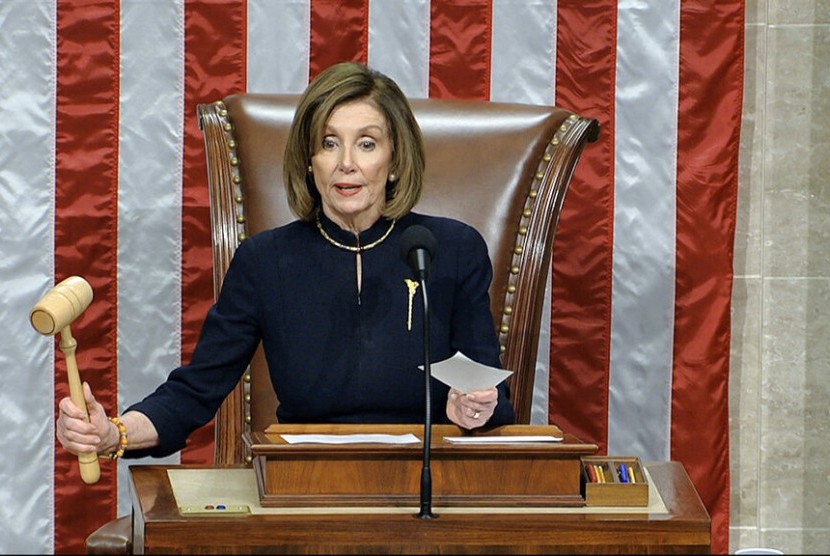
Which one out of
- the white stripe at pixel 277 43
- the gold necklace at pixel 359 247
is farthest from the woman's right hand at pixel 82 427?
the white stripe at pixel 277 43

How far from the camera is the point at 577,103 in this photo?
3.42 m

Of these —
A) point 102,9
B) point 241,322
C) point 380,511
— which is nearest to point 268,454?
point 380,511

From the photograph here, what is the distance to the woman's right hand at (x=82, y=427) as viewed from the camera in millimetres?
2180

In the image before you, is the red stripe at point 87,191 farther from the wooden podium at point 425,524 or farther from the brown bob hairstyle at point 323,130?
the wooden podium at point 425,524

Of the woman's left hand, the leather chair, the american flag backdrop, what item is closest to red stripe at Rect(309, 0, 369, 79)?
the american flag backdrop

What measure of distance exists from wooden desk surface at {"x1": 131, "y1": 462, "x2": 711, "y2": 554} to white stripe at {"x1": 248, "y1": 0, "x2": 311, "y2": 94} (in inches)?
65.7

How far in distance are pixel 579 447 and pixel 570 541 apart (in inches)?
7.7

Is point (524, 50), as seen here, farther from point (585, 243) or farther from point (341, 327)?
point (341, 327)

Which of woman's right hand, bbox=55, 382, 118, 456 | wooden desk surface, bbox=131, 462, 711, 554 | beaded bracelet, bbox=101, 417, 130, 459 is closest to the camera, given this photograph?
wooden desk surface, bbox=131, 462, 711, 554

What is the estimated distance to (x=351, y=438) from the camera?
6.79ft

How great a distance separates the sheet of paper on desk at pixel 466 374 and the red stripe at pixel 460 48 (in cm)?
148

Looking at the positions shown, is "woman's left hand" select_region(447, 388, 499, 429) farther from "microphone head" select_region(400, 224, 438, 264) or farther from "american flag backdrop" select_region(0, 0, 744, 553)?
"american flag backdrop" select_region(0, 0, 744, 553)

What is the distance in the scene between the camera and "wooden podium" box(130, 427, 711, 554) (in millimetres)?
1797

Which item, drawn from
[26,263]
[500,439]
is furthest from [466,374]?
[26,263]
